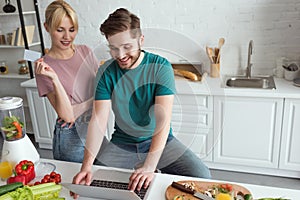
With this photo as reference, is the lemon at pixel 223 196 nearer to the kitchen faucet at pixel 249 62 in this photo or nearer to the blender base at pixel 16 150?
the blender base at pixel 16 150

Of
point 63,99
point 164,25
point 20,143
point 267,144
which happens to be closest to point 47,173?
point 20,143

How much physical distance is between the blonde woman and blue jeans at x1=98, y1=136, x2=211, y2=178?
21cm

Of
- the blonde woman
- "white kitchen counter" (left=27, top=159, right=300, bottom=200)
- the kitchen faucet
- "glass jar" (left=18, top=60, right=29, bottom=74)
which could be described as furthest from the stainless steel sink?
"glass jar" (left=18, top=60, right=29, bottom=74)

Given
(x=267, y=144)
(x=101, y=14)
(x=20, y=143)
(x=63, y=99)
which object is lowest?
(x=267, y=144)

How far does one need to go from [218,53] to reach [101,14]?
1.18 meters

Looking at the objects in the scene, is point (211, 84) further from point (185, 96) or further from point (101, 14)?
point (101, 14)

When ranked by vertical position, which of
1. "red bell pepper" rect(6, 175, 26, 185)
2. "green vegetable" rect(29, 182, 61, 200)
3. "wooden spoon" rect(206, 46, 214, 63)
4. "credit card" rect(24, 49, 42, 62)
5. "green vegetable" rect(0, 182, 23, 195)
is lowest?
"red bell pepper" rect(6, 175, 26, 185)

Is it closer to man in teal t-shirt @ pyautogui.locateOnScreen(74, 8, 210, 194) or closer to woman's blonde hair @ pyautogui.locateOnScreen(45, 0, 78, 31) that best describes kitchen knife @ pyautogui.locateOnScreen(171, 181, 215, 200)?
man in teal t-shirt @ pyautogui.locateOnScreen(74, 8, 210, 194)

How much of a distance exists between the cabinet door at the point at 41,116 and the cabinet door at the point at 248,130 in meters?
1.54

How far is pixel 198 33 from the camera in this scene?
8.86 feet

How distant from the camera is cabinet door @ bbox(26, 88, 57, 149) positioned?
2805mm

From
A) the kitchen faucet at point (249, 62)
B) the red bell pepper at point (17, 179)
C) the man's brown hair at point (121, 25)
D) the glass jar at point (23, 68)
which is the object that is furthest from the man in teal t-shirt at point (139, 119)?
the glass jar at point (23, 68)

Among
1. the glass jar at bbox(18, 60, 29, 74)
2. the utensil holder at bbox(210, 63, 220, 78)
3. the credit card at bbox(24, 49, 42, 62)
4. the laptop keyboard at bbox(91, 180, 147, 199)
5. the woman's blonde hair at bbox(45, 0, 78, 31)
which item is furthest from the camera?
the glass jar at bbox(18, 60, 29, 74)

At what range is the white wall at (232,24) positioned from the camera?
2492 millimetres
